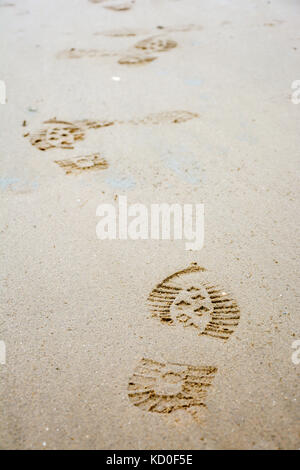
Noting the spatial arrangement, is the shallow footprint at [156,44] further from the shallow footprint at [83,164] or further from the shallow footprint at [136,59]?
the shallow footprint at [83,164]

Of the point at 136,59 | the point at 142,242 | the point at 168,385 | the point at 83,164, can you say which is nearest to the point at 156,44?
the point at 136,59

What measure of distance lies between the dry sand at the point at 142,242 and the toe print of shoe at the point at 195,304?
41 mm

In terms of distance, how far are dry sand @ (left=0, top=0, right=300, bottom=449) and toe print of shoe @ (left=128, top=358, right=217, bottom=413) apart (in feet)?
0.09

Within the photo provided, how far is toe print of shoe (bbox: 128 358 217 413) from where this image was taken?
57.1 inches

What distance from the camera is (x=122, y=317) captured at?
1.74 meters

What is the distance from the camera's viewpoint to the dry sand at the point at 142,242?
4.68ft

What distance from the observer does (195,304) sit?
179 centimetres

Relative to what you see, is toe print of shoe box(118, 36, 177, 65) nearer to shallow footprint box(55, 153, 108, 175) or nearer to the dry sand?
the dry sand

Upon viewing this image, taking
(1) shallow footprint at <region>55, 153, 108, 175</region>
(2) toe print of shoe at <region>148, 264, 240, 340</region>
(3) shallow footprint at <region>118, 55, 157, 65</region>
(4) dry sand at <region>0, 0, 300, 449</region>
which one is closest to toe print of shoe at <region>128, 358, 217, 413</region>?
(4) dry sand at <region>0, 0, 300, 449</region>

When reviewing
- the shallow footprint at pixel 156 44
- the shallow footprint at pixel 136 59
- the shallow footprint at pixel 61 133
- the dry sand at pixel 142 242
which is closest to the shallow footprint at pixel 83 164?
the dry sand at pixel 142 242

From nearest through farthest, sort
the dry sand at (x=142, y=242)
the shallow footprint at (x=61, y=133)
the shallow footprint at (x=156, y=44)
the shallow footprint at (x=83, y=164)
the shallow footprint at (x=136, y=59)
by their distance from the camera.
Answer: the dry sand at (x=142, y=242) < the shallow footprint at (x=83, y=164) < the shallow footprint at (x=61, y=133) < the shallow footprint at (x=136, y=59) < the shallow footprint at (x=156, y=44)

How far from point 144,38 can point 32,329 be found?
3.79 m

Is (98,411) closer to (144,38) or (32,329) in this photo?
(32,329)

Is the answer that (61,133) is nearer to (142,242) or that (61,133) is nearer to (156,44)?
(142,242)
